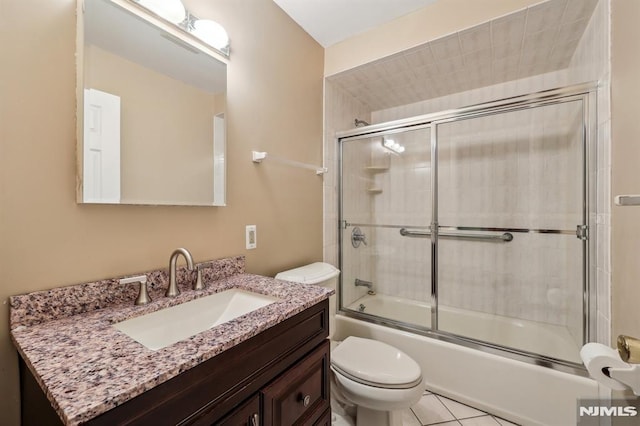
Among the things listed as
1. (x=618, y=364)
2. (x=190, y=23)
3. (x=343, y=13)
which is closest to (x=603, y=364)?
(x=618, y=364)

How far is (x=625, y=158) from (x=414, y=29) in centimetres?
127

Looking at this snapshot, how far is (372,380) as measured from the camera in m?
1.22

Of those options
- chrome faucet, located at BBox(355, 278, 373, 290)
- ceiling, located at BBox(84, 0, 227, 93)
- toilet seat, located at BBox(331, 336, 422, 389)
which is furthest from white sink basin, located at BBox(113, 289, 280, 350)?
chrome faucet, located at BBox(355, 278, 373, 290)

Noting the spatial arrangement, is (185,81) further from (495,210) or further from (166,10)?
(495,210)

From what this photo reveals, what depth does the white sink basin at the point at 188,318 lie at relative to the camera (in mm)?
828

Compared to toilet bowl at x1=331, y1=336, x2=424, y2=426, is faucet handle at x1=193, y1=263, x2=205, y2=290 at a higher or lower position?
higher

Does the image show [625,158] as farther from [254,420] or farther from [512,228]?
[254,420]

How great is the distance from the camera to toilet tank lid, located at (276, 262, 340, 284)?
1452mm

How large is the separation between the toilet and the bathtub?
1.45 ft

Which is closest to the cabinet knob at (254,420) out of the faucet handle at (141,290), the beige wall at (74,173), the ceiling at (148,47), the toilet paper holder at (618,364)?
the faucet handle at (141,290)

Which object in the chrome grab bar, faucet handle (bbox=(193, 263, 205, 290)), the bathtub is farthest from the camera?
the chrome grab bar

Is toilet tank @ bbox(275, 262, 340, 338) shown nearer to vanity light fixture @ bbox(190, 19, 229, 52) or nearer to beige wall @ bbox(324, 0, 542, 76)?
vanity light fixture @ bbox(190, 19, 229, 52)

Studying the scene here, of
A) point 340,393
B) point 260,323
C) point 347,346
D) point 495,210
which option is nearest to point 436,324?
point 347,346

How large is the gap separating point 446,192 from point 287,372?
76.6 inches
